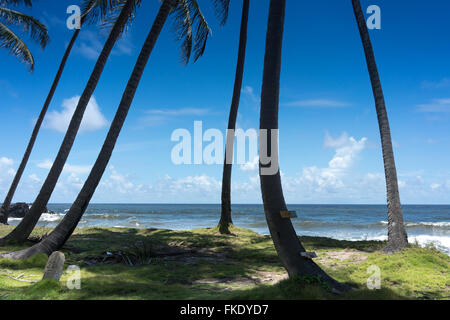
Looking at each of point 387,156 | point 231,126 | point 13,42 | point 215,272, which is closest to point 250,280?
point 215,272

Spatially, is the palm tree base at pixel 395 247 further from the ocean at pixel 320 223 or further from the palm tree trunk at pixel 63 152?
the palm tree trunk at pixel 63 152

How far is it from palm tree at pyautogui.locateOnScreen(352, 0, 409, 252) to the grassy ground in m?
0.44

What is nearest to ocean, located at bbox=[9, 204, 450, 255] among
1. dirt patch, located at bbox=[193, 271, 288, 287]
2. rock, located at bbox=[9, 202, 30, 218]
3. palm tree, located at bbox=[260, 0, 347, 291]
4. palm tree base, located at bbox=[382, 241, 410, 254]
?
palm tree base, located at bbox=[382, 241, 410, 254]

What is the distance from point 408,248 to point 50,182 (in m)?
10.00

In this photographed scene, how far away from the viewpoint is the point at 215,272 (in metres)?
7.09

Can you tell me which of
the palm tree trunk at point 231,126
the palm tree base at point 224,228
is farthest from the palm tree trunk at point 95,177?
the palm tree base at point 224,228

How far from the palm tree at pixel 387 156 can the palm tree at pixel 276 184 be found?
4313 millimetres

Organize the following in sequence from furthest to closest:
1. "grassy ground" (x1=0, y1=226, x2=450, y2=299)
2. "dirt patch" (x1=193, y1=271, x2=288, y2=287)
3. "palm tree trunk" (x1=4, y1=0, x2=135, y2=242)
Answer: "palm tree trunk" (x1=4, y1=0, x2=135, y2=242) < "dirt patch" (x1=193, y1=271, x2=288, y2=287) < "grassy ground" (x1=0, y1=226, x2=450, y2=299)

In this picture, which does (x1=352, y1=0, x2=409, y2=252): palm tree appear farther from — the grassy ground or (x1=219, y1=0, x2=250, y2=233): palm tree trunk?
(x1=219, y1=0, x2=250, y2=233): palm tree trunk

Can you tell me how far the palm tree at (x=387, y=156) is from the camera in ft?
26.6

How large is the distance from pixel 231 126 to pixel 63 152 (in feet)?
21.6

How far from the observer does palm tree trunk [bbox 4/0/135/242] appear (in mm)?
8969

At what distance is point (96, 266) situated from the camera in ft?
23.3

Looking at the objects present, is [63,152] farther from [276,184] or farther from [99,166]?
[276,184]
